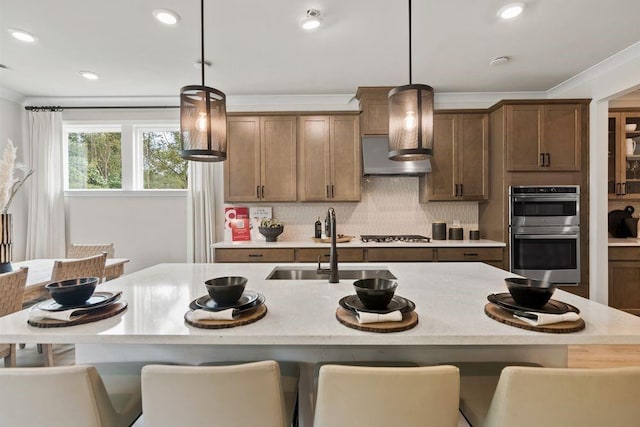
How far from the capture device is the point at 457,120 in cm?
362

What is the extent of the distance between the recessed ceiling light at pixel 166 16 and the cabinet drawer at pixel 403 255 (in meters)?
2.73

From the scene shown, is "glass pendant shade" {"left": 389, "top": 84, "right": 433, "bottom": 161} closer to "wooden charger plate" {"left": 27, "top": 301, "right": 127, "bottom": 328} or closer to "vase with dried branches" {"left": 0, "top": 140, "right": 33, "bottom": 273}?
"wooden charger plate" {"left": 27, "top": 301, "right": 127, "bottom": 328}

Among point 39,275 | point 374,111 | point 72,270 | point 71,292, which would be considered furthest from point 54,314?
point 374,111

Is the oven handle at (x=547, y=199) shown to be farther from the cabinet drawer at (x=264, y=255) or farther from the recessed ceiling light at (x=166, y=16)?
the recessed ceiling light at (x=166, y=16)

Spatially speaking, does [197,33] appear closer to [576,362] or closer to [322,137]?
[322,137]

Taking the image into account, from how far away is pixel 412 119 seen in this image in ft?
4.96

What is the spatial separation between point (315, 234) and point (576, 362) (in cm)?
275

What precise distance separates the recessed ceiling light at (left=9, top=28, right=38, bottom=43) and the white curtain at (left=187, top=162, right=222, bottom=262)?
1.71 m

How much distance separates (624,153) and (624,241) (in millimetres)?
1038

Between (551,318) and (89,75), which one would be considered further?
(89,75)

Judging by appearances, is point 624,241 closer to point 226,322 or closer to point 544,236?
point 544,236

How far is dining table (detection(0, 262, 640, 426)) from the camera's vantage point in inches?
40.4

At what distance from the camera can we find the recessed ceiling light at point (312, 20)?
2225 mm

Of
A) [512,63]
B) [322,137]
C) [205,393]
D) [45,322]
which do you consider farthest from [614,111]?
[45,322]
